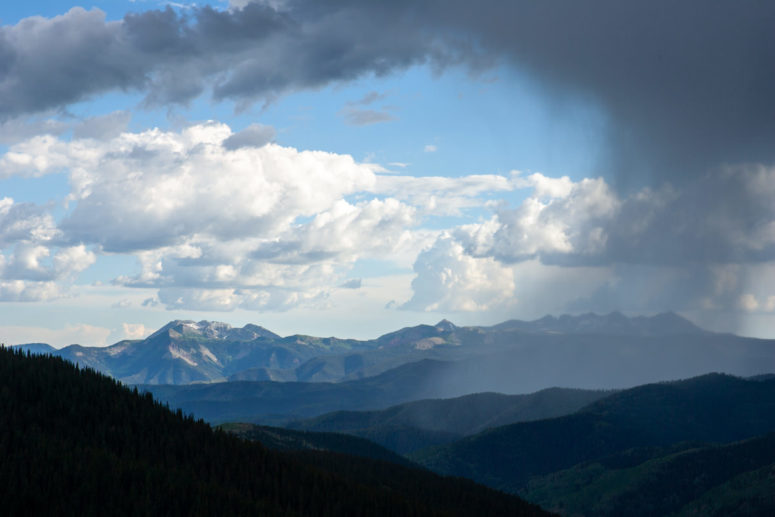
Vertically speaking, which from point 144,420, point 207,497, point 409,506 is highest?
point 144,420

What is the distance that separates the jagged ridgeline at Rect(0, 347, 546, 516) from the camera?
4284 inches

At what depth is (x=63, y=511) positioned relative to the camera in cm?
9831

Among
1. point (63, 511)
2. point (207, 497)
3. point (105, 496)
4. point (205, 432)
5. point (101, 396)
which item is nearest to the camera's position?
point (63, 511)

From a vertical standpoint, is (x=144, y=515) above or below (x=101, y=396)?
below

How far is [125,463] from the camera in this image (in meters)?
129

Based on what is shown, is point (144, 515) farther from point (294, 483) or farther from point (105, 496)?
point (294, 483)

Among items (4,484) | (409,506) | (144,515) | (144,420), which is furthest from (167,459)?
(409,506)

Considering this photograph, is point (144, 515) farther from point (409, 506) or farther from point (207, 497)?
point (409, 506)

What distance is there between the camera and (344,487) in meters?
186

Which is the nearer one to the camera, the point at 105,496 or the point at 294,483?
the point at 105,496

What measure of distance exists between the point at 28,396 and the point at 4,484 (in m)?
52.1

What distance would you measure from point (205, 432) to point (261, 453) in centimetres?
1578

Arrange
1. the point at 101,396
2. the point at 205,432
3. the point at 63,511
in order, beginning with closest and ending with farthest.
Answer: the point at 63,511 → the point at 101,396 → the point at 205,432

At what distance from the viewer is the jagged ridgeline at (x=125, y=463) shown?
357 feet
